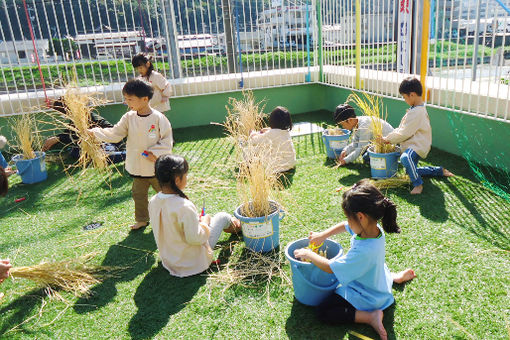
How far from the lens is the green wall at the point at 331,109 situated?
4523mm

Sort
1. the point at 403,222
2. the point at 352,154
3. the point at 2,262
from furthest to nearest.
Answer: the point at 352,154, the point at 403,222, the point at 2,262

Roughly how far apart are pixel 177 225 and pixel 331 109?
213 inches

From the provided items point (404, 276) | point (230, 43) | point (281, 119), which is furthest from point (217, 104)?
point (404, 276)

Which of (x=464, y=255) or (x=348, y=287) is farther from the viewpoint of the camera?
(x=464, y=255)

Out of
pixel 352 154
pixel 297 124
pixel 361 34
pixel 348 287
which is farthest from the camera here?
pixel 297 124

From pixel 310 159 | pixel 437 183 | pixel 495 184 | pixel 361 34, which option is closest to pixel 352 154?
pixel 310 159

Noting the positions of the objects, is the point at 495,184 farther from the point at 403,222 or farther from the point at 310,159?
the point at 310,159

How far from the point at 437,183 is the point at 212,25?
4.85 meters

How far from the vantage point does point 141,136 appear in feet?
11.8

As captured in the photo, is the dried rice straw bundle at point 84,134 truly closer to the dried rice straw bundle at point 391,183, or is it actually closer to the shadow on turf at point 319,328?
the shadow on turf at point 319,328

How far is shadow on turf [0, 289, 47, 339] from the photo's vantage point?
2.59 m

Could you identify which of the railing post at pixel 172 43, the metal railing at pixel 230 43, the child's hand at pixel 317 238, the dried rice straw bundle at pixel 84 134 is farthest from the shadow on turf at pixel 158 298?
the railing post at pixel 172 43

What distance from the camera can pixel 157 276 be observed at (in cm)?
305

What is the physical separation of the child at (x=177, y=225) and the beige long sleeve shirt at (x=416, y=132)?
7.21 feet
